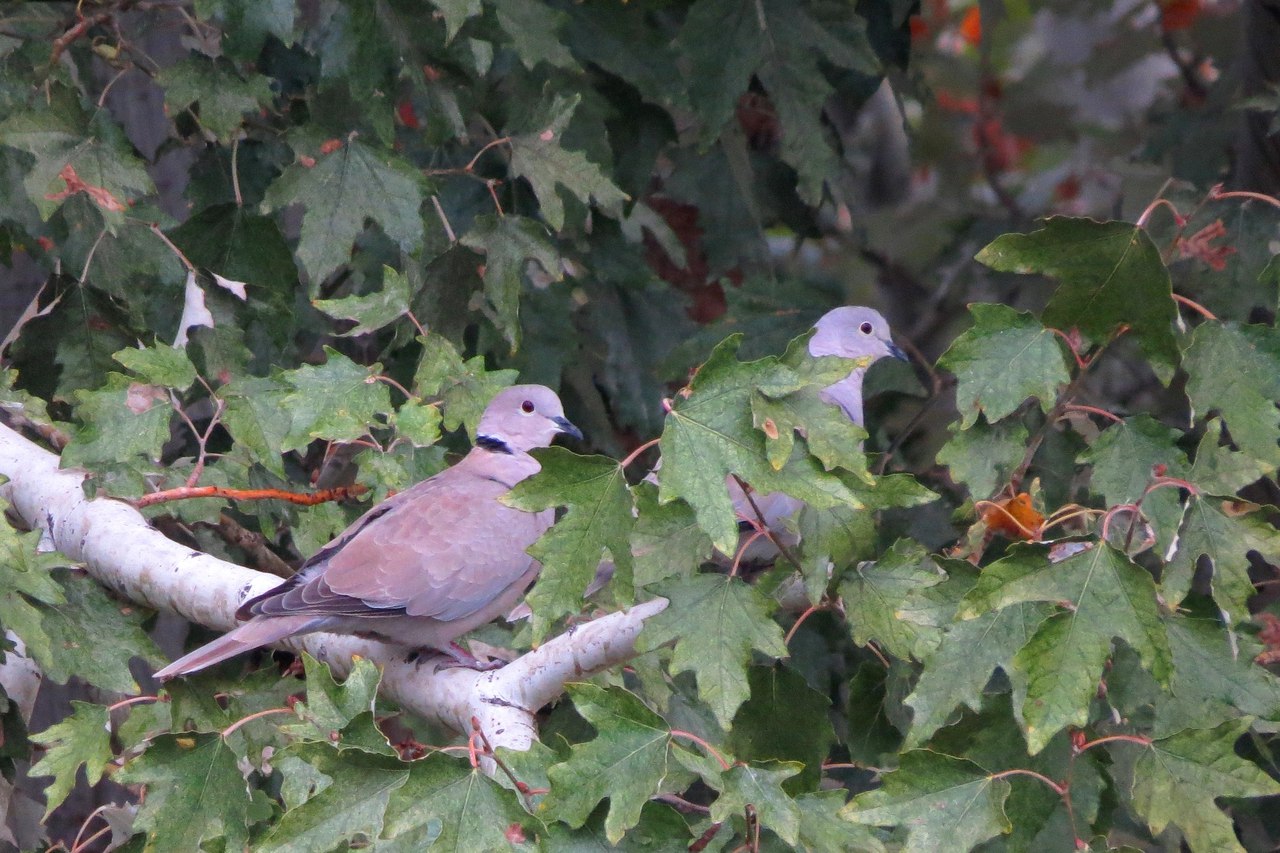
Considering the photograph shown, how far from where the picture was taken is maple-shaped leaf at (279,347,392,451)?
7.21 ft

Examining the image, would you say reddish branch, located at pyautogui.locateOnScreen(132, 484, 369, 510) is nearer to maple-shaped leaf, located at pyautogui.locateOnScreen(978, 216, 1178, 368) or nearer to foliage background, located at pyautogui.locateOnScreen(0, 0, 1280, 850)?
foliage background, located at pyautogui.locateOnScreen(0, 0, 1280, 850)

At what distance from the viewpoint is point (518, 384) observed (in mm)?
3201

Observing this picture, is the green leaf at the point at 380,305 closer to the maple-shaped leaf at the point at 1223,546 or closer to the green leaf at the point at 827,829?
the green leaf at the point at 827,829

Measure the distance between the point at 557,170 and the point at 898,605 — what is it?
1234 mm

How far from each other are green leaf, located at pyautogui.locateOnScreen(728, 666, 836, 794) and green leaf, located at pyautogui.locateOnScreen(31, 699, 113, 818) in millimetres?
943

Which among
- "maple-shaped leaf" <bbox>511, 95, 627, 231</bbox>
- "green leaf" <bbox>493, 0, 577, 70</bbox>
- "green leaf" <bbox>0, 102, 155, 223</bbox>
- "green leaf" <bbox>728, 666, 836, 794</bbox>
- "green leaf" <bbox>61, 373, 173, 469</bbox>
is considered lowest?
"green leaf" <bbox>728, 666, 836, 794</bbox>

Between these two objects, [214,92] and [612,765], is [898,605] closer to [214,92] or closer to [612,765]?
[612,765]

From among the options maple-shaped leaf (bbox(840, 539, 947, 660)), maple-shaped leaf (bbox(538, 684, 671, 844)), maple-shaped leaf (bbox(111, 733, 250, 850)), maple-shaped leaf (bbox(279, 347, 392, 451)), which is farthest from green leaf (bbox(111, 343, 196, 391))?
maple-shaped leaf (bbox(840, 539, 947, 660))

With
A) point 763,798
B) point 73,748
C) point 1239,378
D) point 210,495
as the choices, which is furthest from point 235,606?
point 1239,378

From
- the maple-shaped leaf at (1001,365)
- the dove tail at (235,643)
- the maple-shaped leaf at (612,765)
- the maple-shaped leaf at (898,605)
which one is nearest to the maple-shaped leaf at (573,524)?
the maple-shaped leaf at (612,765)

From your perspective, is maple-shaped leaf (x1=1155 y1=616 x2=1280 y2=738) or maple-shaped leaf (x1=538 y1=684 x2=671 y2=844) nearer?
maple-shaped leaf (x1=538 y1=684 x2=671 y2=844)

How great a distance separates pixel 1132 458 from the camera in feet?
6.35

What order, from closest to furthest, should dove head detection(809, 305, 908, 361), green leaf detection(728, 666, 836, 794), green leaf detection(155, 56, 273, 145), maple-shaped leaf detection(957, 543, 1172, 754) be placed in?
A: maple-shaped leaf detection(957, 543, 1172, 754) < green leaf detection(728, 666, 836, 794) < green leaf detection(155, 56, 273, 145) < dove head detection(809, 305, 908, 361)

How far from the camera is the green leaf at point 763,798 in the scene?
5.29ft
